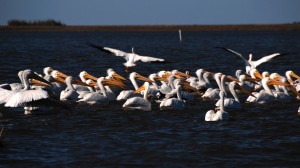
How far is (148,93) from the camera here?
1327 cm

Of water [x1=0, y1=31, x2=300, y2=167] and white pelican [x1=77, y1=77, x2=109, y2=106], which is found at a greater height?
white pelican [x1=77, y1=77, x2=109, y2=106]

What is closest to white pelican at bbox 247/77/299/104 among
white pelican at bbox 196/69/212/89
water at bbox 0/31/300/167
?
water at bbox 0/31/300/167

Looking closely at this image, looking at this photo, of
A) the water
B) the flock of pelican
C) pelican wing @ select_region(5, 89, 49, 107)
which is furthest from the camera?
the flock of pelican

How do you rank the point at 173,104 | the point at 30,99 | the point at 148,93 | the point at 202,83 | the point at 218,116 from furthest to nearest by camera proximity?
the point at 202,83, the point at 148,93, the point at 173,104, the point at 218,116, the point at 30,99

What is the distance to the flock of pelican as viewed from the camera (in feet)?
35.0

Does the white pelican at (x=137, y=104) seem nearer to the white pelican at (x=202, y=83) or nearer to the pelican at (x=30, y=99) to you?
the pelican at (x=30, y=99)

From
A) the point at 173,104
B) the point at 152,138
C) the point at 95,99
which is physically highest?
the point at 95,99

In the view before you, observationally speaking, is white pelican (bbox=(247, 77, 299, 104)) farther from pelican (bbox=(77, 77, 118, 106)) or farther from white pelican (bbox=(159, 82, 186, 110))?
pelican (bbox=(77, 77, 118, 106))

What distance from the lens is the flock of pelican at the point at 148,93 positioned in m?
10.7

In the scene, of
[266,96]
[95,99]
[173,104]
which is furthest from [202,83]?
[173,104]

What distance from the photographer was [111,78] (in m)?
14.3

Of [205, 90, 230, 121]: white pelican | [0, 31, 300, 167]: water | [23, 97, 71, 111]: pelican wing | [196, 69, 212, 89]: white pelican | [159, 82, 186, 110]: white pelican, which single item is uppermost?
[196, 69, 212, 89]: white pelican

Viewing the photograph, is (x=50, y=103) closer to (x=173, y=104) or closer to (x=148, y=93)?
(x=173, y=104)

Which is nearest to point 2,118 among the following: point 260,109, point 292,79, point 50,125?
point 50,125
